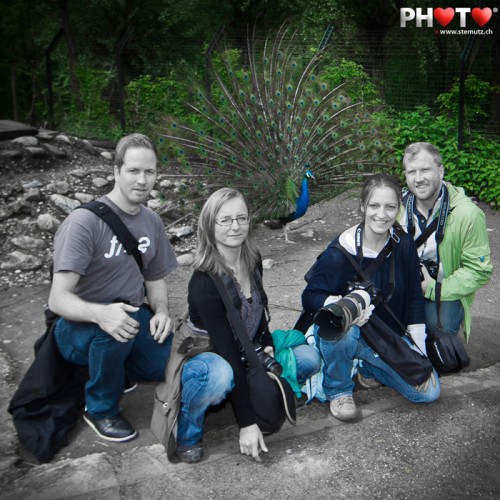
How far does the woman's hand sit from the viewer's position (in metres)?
2.73

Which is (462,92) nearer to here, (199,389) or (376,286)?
(376,286)

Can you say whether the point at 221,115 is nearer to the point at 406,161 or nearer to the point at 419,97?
the point at 406,161

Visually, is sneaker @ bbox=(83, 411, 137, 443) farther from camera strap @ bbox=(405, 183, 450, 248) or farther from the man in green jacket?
camera strap @ bbox=(405, 183, 450, 248)

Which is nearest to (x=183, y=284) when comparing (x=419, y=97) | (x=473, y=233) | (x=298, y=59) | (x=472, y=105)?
(x=473, y=233)

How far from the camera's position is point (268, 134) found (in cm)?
714

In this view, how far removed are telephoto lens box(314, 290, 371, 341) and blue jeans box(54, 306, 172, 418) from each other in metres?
0.93

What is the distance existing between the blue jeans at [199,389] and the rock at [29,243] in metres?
3.95

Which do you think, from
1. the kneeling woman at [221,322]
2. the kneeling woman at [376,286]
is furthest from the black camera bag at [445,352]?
the kneeling woman at [221,322]

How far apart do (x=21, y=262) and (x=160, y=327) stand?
11.0 feet

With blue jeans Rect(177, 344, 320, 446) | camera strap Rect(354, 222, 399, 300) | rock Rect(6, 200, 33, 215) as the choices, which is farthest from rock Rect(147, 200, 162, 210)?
blue jeans Rect(177, 344, 320, 446)

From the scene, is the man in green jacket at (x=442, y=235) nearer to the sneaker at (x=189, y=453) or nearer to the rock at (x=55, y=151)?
the sneaker at (x=189, y=453)

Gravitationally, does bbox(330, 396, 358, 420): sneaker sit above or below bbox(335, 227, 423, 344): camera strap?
below

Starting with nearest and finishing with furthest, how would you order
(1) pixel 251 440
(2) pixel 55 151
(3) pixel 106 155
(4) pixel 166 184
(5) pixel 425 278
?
(1) pixel 251 440 → (5) pixel 425 278 → (4) pixel 166 184 → (2) pixel 55 151 → (3) pixel 106 155

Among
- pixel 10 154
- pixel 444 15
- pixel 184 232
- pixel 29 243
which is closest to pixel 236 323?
pixel 29 243
